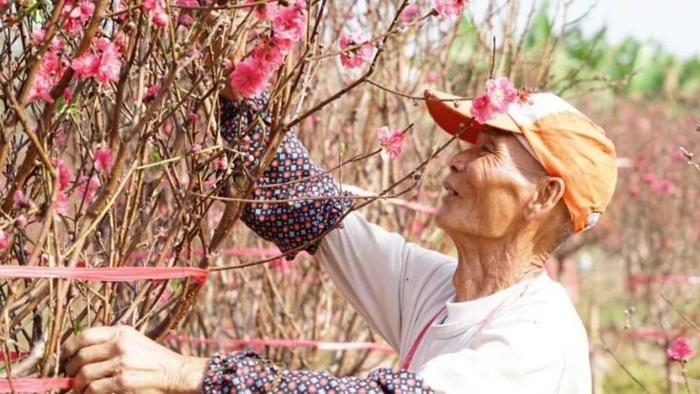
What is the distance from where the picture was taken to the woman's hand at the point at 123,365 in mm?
2361

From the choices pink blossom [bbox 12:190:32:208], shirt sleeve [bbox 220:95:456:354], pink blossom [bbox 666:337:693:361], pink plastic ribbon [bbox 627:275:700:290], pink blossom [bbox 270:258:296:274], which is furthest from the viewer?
pink plastic ribbon [bbox 627:275:700:290]

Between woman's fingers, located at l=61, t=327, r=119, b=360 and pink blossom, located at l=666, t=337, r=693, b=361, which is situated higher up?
woman's fingers, located at l=61, t=327, r=119, b=360

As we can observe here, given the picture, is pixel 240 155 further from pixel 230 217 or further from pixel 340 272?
pixel 340 272

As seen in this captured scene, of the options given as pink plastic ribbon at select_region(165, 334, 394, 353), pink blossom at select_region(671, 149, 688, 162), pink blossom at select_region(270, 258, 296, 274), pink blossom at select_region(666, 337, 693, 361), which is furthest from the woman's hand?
pink blossom at select_region(270, 258, 296, 274)

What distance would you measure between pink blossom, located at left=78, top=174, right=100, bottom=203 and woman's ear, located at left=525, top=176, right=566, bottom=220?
1041mm

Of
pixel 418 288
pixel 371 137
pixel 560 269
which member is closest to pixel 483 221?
pixel 418 288

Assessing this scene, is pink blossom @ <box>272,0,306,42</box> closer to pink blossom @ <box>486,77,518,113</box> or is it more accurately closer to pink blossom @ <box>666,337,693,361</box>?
pink blossom @ <box>486,77,518,113</box>

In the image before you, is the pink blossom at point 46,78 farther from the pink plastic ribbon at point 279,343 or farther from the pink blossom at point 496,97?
the pink plastic ribbon at point 279,343

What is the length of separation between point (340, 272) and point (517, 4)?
2.59 m

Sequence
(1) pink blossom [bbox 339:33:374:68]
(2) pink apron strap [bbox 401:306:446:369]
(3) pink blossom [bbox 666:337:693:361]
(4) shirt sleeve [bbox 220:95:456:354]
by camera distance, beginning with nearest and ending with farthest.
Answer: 1. (1) pink blossom [bbox 339:33:374:68]
2. (2) pink apron strap [bbox 401:306:446:369]
3. (4) shirt sleeve [bbox 220:95:456:354]
4. (3) pink blossom [bbox 666:337:693:361]

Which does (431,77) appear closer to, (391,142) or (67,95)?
(391,142)

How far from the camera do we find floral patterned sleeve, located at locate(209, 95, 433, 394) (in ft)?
8.09

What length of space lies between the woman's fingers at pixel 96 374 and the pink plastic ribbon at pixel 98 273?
0.49ft

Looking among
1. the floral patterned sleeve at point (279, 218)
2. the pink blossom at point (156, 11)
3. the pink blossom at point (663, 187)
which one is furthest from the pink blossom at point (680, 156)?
the pink blossom at point (156, 11)
